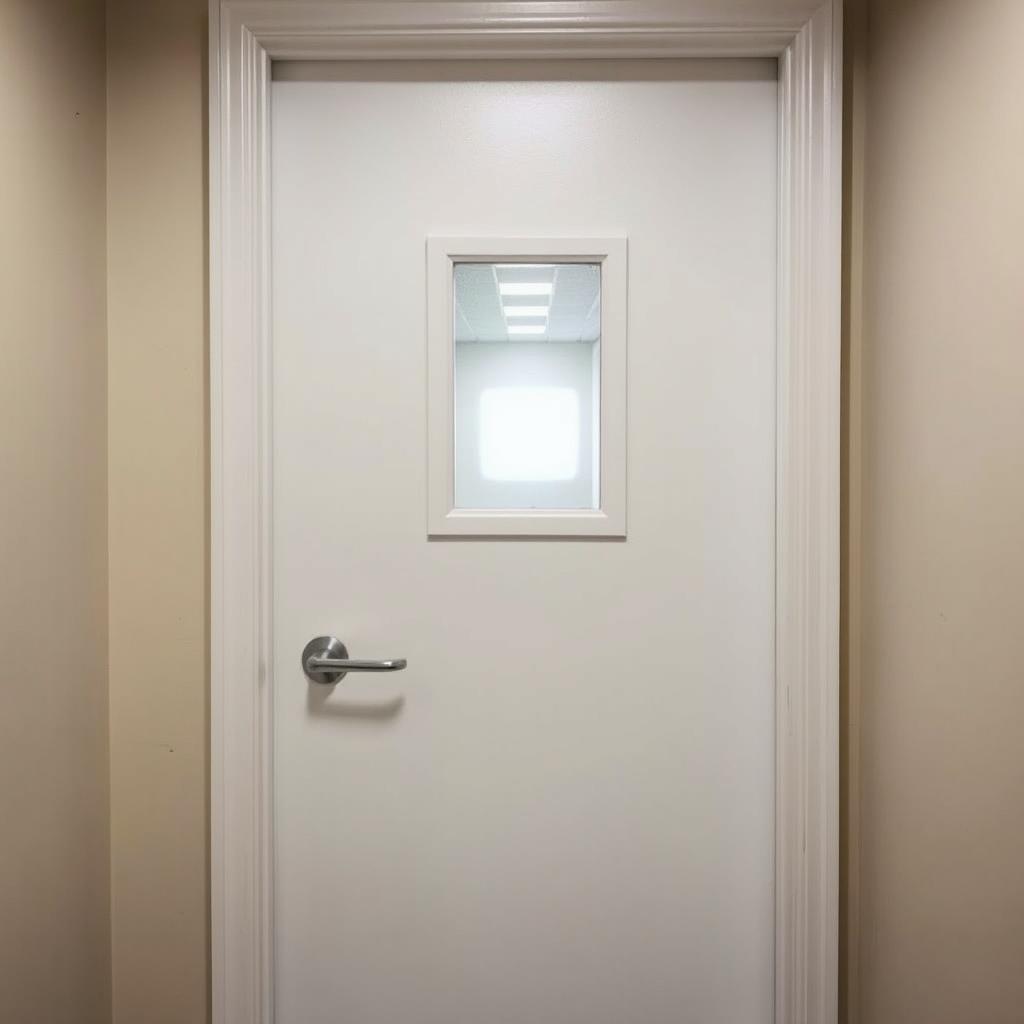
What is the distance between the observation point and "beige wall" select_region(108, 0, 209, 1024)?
3.51 ft

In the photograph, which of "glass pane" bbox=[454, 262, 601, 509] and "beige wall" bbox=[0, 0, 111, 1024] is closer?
"beige wall" bbox=[0, 0, 111, 1024]

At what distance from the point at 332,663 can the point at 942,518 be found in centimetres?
85

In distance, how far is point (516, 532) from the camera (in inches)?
43.3

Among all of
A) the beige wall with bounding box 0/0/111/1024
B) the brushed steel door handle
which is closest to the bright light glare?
the brushed steel door handle

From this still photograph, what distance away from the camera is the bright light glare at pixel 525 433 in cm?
111

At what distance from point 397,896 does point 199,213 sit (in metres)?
1.06

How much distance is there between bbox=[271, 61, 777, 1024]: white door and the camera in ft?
3.60

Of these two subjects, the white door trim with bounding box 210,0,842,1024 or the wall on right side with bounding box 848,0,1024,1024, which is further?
the white door trim with bounding box 210,0,842,1024

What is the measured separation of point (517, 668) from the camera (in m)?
1.11

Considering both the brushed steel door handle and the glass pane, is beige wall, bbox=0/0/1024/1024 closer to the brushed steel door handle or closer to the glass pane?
the brushed steel door handle

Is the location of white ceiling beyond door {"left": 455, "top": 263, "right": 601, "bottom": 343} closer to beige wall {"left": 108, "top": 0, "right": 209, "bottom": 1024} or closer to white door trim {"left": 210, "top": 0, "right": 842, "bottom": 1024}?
white door trim {"left": 210, "top": 0, "right": 842, "bottom": 1024}

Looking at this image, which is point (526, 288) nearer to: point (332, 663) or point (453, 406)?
point (453, 406)

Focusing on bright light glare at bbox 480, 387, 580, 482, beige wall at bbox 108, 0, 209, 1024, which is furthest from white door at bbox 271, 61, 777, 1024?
beige wall at bbox 108, 0, 209, 1024

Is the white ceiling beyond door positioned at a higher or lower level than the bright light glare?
higher
